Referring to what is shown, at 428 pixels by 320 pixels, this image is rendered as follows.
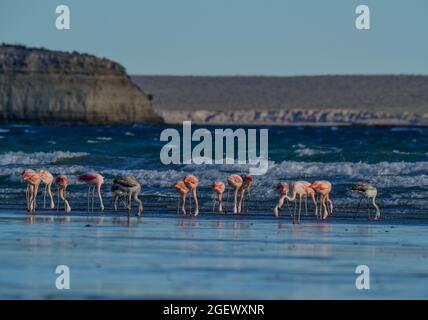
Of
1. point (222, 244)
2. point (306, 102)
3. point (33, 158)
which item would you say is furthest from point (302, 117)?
point (222, 244)

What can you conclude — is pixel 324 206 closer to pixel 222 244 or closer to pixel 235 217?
pixel 235 217

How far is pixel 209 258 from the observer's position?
1767 centimetres

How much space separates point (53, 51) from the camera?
140 m

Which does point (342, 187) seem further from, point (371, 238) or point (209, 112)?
point (209, 112)

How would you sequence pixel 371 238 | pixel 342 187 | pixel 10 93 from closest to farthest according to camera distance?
pixel 371 238
pixel 342 187
pixel 10 93

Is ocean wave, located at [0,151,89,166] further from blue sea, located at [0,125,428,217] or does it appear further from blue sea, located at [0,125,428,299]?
blue sea, located at [0,125,428,299]

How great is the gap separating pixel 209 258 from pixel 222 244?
206cm

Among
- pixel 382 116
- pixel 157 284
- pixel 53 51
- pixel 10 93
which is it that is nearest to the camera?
pixel 157 284

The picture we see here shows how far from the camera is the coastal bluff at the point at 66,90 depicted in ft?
424

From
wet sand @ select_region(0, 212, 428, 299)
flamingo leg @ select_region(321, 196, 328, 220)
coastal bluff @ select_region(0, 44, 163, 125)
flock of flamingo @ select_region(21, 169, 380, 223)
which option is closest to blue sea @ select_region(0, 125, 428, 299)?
wet sand @ select_region(0, 212, 428, 299)

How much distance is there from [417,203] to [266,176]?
7.75 meters

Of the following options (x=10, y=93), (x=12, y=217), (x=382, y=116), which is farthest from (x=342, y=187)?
(x=382, y=116)
